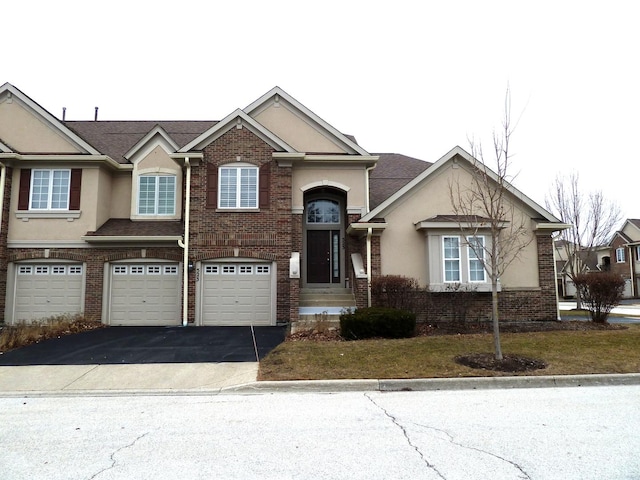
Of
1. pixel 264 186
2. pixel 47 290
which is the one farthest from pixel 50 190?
pixel 264 186

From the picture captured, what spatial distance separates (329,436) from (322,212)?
1192 centimetres

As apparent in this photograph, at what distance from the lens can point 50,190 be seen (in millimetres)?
15180

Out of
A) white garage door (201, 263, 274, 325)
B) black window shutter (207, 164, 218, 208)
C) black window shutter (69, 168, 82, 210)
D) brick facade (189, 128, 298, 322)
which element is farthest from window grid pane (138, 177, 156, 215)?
white garage door (201, 263, 274, 325)

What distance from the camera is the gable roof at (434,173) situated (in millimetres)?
14133

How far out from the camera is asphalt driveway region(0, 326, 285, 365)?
9.38 m

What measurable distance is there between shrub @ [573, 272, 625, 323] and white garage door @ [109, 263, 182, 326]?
1316 cm

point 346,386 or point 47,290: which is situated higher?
point 47,290

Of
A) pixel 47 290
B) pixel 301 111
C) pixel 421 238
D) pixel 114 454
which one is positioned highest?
pixel 301 111

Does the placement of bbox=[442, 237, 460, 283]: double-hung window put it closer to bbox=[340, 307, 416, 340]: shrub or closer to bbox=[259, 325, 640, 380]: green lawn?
bbox=[259, 325, 640, 380]: green lawn

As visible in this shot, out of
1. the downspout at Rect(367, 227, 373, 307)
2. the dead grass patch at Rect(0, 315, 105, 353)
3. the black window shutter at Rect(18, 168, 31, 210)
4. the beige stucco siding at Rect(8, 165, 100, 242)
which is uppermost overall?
the black window shutter at Rect(18, 168, 31, 210)

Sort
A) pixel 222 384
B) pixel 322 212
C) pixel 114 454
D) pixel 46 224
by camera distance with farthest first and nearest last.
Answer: pixel 322 212 < pixel 46 224 < pixel 222 384 < pixel 114 454

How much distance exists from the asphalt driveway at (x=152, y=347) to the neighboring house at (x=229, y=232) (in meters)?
1.55

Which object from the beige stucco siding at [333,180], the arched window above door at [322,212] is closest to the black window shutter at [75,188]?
the beige stucco siding at [333,180]

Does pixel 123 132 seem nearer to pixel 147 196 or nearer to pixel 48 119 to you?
pixel 48 119
